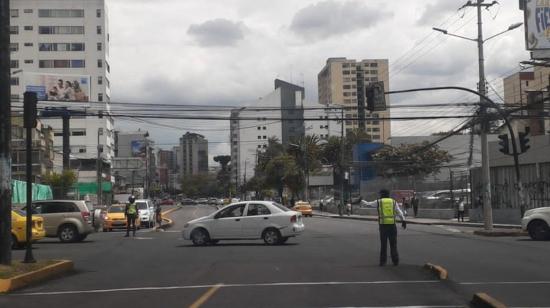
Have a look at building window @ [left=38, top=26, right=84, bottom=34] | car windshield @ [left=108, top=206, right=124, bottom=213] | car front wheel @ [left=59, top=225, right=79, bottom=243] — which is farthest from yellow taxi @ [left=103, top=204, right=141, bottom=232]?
building window @ [left=38, top=26, right=84, bottom=34]

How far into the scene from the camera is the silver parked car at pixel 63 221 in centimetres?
2730

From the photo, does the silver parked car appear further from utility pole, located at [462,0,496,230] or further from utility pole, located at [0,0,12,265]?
utility pole, located at [462,0,496,230]

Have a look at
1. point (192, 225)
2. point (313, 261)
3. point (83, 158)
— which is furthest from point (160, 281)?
point (83, 158)

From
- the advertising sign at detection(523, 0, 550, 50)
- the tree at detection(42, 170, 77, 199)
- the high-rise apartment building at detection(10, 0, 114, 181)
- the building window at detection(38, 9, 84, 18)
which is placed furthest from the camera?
the building window at detection(38, 9, 84, 18)

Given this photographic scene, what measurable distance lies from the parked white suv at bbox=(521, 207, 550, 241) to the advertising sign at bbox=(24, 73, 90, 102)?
62829 mm

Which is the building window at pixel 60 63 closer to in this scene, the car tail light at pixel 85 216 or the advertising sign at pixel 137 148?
the advertising sign at pixel 137 148

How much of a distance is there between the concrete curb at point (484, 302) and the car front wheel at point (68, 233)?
66.0 ft

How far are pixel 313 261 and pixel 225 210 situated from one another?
757 centimetres

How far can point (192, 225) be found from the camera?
24312 mm

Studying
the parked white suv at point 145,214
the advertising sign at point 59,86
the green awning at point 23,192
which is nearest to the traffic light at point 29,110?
the green awning at point 23,192

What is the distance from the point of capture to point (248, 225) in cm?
2406

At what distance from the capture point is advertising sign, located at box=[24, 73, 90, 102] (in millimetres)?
80700

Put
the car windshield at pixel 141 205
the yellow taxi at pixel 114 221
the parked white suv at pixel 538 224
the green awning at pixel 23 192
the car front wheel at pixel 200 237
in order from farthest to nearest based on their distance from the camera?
1. the car windshield at pixel 141 205
2. the green awning at pixel 23 192
3. the yellow taxi at pixel 114 221
4. the parked white suv at pixel 538 224
5. the car front wheel at pixel 200 237

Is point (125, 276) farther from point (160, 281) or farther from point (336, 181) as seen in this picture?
point (336, 181)
